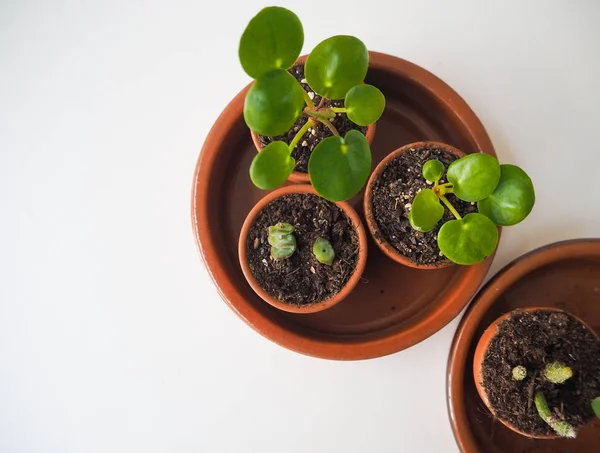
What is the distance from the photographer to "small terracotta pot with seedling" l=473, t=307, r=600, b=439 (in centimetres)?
90

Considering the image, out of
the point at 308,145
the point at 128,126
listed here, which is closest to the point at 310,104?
the point at 308,145

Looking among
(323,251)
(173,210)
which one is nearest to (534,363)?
(323,251)

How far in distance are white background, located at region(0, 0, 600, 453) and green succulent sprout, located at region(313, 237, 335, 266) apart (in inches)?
11.8

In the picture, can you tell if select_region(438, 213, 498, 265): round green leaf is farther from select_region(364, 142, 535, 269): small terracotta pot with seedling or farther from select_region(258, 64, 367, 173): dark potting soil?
select_region(258, 64, 367, 173): dark potting soil

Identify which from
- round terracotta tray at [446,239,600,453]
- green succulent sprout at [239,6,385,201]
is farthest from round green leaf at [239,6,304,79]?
round terracotta tray at [446,239,600,453]

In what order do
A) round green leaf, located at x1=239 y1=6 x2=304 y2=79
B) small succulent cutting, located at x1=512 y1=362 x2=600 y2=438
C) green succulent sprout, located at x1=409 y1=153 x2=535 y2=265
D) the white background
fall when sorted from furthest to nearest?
1. the white background
2. small succulent cutting, located at x1=512 y1=362 x2=600 y2=438
3. green succulent sprout, located at x1=409 y1=153 x2=535 y2=265
4. round green leaf, located at x1=239 y1=6 x2=304 y2=79

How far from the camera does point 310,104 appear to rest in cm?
79

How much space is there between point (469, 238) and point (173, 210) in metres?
0.68

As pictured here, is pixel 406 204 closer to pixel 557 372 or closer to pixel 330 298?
pixel 330 298

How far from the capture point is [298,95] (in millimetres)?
684

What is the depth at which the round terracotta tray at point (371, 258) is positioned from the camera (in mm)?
934

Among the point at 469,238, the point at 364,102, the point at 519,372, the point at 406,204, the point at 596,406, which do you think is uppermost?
the point at 364,102

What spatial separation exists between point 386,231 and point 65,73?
857 millimetres

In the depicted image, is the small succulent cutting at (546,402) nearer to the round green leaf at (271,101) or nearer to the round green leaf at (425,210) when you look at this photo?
the round green leaf at (425,210)
